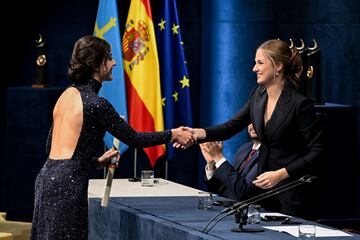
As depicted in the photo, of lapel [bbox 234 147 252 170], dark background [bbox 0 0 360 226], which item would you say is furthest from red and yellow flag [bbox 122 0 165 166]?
lapel [bbox 234 147 252 170]

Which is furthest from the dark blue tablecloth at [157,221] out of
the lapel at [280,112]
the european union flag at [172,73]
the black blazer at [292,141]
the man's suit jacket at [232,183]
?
the european union flag at [172,73]

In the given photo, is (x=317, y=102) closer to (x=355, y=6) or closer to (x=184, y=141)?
(x=355, y=6)

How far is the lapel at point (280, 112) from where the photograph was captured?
514cm

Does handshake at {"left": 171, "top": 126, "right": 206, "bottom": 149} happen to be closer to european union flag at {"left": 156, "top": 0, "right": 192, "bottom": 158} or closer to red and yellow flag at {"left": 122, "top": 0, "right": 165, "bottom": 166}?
red and yellow flag at {"left": 122, "top": 0, "right": 165, "bottom": 166}

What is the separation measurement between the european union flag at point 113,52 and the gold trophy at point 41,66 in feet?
1.61

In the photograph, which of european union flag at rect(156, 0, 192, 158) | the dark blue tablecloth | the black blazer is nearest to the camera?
the dark blue tablecloth

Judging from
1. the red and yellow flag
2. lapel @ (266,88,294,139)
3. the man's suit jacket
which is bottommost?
the man's suit jacket

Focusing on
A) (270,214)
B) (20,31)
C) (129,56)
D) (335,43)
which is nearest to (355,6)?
(335,43)

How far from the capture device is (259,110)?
5.30 m

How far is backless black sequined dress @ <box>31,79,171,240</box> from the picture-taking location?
14.6 ft

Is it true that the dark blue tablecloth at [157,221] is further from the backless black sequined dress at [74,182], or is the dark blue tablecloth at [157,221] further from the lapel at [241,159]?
the lapel at [241,159]

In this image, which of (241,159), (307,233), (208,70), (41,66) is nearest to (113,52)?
(41,66)

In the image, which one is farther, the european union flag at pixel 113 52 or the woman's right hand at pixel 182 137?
the european union flag at pixel 113 52

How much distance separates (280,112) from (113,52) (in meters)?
2.79
